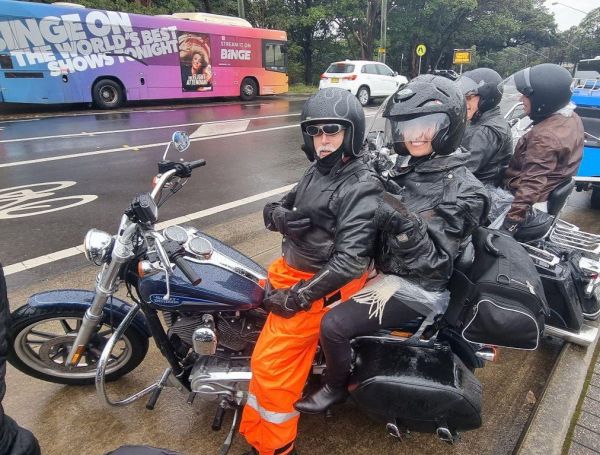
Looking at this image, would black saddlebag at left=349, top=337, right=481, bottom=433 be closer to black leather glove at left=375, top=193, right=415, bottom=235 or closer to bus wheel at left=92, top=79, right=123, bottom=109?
black leather glove at left=375, top=193, right=415, bottom=235

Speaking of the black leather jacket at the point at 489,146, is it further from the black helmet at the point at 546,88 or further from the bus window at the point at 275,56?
the bus window at the point at 275,56

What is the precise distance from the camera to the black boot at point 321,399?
2014 mm

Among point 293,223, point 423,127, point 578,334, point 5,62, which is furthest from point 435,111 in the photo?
point 5,62

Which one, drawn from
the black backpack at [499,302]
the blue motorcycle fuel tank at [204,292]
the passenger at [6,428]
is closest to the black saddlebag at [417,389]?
the black backpack at [499,302]

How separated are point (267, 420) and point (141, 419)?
0.90 meters

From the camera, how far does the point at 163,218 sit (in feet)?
17.1

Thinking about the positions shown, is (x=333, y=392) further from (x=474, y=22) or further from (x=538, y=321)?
(x=474, y=22)

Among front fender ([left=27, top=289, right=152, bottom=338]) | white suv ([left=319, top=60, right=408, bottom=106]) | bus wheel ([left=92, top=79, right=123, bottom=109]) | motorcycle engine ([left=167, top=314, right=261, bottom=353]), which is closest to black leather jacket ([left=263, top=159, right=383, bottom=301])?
motorcycle engine ([left=167, top=314, right=261, bottom=353])

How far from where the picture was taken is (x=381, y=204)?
5.97 feet

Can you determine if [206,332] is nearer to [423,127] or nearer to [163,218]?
[423,127]

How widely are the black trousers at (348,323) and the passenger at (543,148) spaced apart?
164 cm

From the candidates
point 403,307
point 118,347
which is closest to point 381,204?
point 403,307

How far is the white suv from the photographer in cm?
1759

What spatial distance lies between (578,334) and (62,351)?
3.37m
